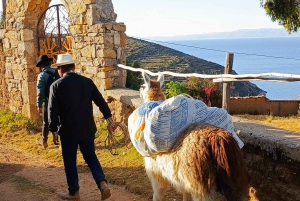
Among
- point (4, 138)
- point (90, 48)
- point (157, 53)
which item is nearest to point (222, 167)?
point (90, 48)

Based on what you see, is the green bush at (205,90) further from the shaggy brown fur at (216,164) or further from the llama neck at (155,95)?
the shaggy brown fur at (216,164)

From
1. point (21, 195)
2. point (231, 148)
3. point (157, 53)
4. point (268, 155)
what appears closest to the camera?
point (231, 148)

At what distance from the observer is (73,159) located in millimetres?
4848

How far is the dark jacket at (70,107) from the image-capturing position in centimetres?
466

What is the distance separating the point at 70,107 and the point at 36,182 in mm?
1780

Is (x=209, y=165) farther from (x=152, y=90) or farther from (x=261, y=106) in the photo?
(x=261, y=106)

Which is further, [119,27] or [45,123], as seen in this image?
[119,27]

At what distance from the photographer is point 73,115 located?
4695 millimetres

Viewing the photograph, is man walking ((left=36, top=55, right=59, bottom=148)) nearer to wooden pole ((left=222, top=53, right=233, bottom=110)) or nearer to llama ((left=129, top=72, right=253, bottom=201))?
wooden pole ((left=222, top=53, right=233, bottom=110))

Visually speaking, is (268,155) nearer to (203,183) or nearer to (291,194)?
(291,194)

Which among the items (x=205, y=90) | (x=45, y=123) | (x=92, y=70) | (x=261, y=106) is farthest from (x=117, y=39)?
(x=261, y=106)

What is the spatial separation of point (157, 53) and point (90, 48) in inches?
1801

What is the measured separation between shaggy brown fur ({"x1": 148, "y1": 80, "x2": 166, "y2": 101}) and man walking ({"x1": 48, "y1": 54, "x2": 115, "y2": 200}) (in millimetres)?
770

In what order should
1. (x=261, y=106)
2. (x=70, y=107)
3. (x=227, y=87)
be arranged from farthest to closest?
(x=261, y=106)
(x=227, y=87)
(x=70, y=107)
